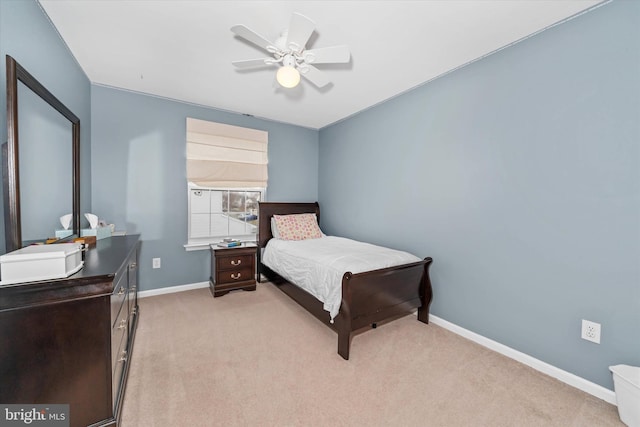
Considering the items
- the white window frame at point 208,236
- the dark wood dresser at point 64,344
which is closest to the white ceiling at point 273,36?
the white window frame at point 208,236

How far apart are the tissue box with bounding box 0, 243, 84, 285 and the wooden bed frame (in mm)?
1596

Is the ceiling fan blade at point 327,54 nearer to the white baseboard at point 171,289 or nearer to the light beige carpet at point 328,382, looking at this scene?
the light beige carpet at point 328,382

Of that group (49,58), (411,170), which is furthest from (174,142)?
(411,170)

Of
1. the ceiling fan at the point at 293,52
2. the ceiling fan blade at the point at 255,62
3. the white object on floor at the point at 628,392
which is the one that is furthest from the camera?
the ceiling fan blade at the point at 255,62

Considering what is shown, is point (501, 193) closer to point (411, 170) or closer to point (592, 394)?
point (411, 170)

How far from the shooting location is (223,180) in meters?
3.53

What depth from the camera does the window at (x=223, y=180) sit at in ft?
11.1

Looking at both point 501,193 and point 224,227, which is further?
point 224,227

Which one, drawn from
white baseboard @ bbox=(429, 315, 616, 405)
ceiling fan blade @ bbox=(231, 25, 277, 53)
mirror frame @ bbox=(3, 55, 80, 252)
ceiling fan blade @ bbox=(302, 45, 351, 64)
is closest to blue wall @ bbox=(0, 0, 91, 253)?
mirror frame @ bbox=(3, 55, 80, 252)

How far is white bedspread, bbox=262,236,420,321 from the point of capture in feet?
6.97

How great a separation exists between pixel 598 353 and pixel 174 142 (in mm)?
4374

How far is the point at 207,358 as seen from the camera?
1.96m

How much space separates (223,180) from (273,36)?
204cm

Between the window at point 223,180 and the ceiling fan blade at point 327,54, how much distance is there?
6.64 ft
